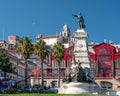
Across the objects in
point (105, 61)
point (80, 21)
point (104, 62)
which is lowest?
point (104, 62)

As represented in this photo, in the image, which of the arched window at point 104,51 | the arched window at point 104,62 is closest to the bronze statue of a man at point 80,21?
the arched window at point 104,62

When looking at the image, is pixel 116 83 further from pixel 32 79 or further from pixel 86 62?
pixel 86 62

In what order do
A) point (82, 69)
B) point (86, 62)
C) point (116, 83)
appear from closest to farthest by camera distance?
point (82, 69) < point (86, 62) < point (116, 83)

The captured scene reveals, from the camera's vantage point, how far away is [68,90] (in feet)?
233

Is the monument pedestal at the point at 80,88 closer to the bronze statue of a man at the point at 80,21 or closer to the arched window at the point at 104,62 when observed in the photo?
the bronze statue of a man at the point at 80,21

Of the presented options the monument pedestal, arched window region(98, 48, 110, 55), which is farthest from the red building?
the monument pedestal

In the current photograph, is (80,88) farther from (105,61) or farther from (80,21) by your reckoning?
(105,61)

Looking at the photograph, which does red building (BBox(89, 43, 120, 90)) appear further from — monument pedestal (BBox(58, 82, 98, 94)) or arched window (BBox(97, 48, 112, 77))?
monument pedestal (BBox(58, 82, 98, 94))

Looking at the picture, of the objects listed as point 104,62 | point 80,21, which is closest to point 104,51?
point 104,62

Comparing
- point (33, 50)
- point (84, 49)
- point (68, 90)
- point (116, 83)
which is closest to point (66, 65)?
point (116, 83)

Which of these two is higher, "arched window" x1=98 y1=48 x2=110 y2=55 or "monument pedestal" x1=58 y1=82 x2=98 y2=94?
"arched window" x1=98 y1=48 x2=110 y2=55

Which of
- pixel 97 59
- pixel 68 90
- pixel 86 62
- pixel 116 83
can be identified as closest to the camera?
pixel 68 90

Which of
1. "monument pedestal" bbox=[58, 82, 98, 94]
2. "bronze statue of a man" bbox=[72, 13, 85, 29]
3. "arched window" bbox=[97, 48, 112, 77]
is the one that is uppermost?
"bronze statue of a man" bbox=[72, 13, 85, 29]

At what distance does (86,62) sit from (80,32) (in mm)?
5859
